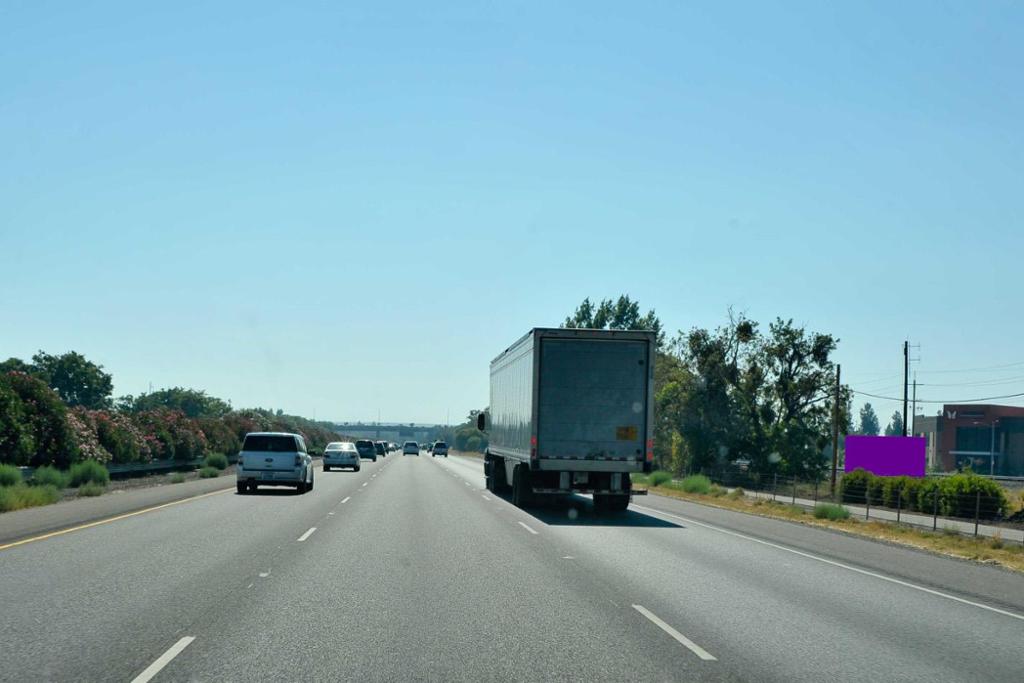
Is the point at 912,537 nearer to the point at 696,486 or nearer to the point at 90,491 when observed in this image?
the point at 696,486

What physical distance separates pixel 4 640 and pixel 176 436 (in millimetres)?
47715

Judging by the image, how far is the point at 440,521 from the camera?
21.8 metres

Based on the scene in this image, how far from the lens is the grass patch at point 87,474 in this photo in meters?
34.2

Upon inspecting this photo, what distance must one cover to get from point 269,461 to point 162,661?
23568 millimetres

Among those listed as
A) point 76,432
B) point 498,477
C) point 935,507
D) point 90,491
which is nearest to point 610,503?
point 498,477

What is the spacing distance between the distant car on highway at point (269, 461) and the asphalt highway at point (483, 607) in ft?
34.7

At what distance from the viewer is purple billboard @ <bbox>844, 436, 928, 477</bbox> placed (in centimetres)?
5219

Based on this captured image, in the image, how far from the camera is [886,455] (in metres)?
52.7

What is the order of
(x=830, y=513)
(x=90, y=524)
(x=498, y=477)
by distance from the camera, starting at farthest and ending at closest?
(x=498, y=477) → (x=830, y=513) → (x=90, y=524)

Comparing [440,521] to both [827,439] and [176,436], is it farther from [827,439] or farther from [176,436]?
[827,439]

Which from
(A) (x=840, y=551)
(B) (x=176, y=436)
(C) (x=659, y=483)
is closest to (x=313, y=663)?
(A) (x=840, y=551)

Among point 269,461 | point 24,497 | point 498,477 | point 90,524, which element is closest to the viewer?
point 90,524

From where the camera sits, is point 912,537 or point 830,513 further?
point 830,513

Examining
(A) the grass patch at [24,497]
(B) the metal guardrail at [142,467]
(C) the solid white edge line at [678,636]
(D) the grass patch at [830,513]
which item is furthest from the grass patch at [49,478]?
(C) the solid white edge line at [678,636]
